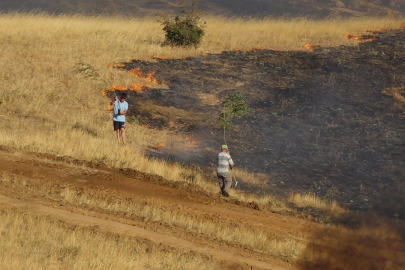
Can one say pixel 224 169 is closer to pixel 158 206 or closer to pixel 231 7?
pixel 158 206

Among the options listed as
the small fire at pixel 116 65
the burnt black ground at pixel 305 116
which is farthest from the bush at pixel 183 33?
the small fire at pixel 116 65

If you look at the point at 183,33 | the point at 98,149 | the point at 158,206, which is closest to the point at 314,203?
the point at 158,206

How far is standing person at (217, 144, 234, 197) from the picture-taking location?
17000 mm

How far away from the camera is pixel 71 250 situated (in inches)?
460

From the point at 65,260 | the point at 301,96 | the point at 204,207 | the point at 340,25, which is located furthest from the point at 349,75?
the point at 65,260

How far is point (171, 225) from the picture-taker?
46.7 feet

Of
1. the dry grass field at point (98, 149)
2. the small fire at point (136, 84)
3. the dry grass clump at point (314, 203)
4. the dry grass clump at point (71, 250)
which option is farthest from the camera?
the small fire at point (136, 84)

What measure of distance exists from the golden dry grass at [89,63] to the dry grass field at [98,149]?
5 centimetres

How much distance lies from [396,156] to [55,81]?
11.8m

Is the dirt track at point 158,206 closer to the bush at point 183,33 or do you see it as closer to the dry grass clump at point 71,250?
the dry grass clump at point 71,250

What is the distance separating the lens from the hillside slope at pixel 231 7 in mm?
73000

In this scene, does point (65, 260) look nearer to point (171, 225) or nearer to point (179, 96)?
point (171, 225)

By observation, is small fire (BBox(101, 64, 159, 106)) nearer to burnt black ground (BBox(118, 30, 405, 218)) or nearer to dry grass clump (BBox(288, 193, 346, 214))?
burnt black ground (BBox(118, 30, 405, 218))

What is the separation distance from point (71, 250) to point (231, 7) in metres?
67.8
